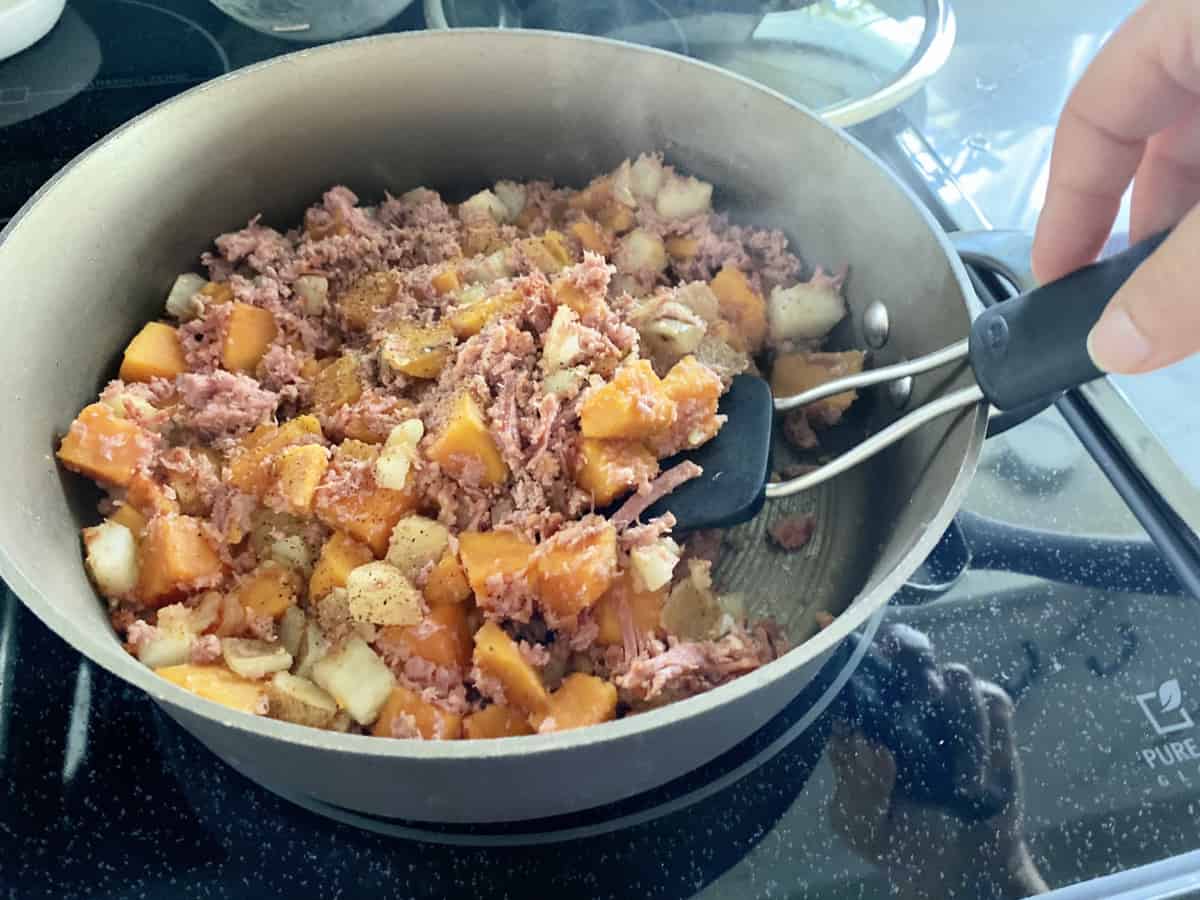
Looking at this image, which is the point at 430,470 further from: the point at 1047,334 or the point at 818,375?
the point at 1047,334

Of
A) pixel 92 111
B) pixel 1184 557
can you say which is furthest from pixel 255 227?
pixel 1184 557

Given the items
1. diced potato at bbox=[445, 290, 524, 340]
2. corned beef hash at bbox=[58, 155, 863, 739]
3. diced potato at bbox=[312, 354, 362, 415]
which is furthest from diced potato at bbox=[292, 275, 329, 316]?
diced potato at bbox=[445, 290, 524, 340]

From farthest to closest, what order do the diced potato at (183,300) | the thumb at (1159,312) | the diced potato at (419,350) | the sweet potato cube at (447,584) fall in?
the diced potato at (183,300)
the diced potato at (419,350)
the sweet potato cube at (447,584)
the thumb at (1159,312)

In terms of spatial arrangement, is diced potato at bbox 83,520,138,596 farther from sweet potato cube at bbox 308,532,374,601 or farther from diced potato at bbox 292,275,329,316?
diced potato at bbox 292,275,329,316

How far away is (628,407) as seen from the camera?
1122 mm

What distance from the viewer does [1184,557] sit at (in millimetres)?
1201

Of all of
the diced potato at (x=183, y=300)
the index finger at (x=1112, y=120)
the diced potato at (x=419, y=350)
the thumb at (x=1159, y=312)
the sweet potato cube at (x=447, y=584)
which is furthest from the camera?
the diced potato at (x=183, y=300)

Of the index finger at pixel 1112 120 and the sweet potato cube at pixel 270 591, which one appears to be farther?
the sweet potato cube at pixel 270 591

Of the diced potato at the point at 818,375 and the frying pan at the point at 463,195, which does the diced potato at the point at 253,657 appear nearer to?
the frying pan at the point at 463,195

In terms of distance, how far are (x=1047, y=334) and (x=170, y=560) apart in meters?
0.98

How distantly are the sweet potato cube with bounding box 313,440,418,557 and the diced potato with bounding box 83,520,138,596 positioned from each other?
0.72ft

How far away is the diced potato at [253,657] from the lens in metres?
1.04

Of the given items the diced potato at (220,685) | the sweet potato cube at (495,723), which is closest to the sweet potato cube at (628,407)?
the sweet potato cube at (495,723)

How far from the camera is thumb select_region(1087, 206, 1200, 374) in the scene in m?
0.69
